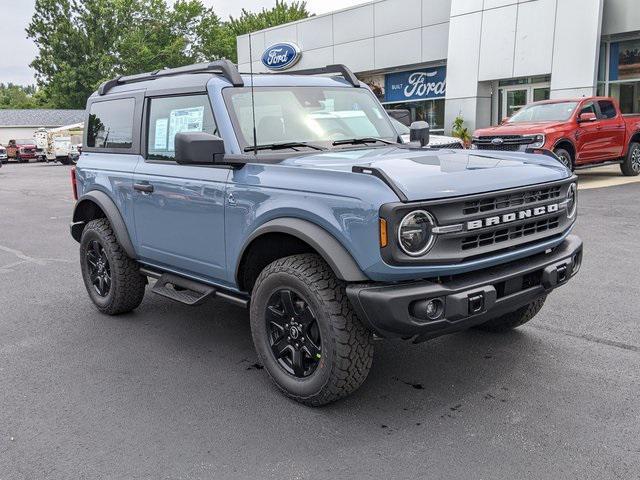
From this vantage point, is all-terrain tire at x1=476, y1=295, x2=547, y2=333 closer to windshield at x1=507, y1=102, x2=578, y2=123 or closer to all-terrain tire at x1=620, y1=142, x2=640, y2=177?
windshield at x1=507, y1=102, x2=578, y2=123

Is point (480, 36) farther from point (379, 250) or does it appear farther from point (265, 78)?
point (379, 250)

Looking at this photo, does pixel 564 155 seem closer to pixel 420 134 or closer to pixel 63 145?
pixel 420 134

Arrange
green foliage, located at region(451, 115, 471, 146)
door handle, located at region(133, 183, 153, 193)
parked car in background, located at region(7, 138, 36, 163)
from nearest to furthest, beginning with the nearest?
door handle, located at region(133, 183, 153, 193) → green foliage, located at region(451, 115, 471, 146) → parked car in background, located at region(7, 138, 36, 163)

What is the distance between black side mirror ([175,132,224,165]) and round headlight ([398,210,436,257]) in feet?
4.62

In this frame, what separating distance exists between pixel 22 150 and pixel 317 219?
1799 inches

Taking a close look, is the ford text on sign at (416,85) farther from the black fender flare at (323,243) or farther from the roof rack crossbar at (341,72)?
the black fender flare at (323,243)

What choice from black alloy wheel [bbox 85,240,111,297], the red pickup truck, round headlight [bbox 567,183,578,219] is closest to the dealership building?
the red pickup truck

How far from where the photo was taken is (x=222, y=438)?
3264 mm

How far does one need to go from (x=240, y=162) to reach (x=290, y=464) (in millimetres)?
1837

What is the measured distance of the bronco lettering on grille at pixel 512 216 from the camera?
327cm

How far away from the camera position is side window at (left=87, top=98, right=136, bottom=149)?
5.14 metres

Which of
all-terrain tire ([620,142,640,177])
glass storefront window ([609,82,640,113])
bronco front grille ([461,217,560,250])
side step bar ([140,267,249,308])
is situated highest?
glass storefront window ([609,82,640,113])

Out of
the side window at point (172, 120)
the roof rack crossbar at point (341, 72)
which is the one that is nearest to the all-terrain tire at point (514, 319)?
the roof rack crossbar at point (341, 72)

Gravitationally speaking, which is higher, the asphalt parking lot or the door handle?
the door handle
